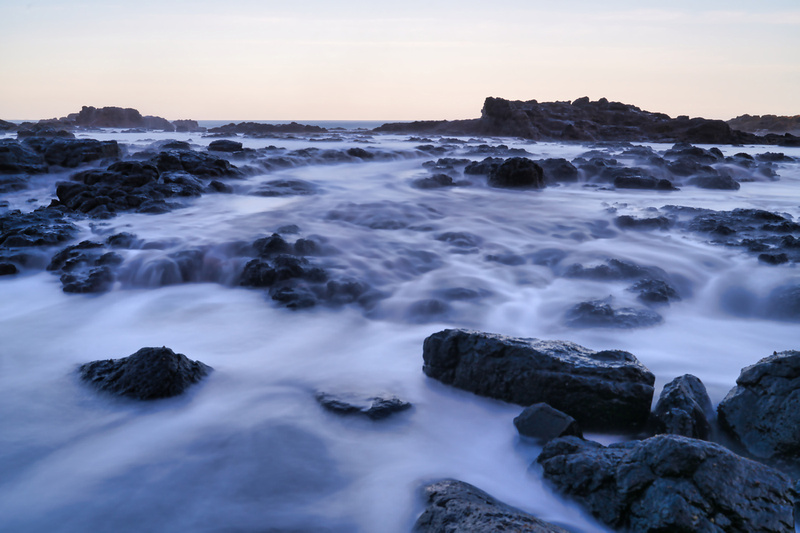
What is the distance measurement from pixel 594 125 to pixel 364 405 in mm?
41133

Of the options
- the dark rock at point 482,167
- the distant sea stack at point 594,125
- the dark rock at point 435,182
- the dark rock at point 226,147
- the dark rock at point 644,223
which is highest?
the distant sea stack at point 594,125

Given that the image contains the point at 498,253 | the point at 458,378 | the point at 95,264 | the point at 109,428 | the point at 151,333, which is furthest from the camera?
the point at 498,253

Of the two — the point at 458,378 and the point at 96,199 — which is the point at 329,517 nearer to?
the point at 458,378

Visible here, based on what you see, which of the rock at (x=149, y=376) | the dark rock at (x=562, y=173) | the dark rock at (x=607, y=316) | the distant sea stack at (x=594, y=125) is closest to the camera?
the rock at (x=149, y=376)

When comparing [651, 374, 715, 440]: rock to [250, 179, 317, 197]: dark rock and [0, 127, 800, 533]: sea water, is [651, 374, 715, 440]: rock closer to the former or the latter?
[0, 127, 800, 533]: sea water

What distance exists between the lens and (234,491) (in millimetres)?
2453

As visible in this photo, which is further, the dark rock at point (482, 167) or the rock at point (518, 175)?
the dark rock at point (482, 167)

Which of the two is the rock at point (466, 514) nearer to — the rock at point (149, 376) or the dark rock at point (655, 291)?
the rock at point (149, 376)

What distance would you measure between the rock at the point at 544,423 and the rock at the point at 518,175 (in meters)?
9.73

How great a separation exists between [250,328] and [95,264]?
2.64 m

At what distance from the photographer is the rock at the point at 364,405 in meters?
3.09

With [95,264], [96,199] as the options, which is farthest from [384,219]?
[96,199]

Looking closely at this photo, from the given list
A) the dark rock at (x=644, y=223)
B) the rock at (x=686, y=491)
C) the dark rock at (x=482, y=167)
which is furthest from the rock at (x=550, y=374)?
the dark rock at (x=482, y=167)

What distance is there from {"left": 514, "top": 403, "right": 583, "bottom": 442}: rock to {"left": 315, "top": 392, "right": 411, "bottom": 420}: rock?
2.40ft
